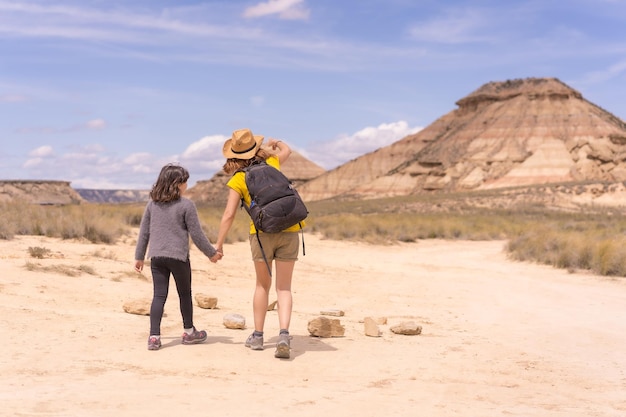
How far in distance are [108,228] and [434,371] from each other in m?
11.5

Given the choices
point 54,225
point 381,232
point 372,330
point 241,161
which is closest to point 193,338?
point 241,161

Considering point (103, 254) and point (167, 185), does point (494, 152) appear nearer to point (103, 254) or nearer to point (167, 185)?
point (103, 254)

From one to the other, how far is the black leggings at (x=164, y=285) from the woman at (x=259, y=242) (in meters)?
0.43

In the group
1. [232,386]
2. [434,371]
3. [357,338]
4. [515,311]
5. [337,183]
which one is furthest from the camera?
Answer: [337,183]

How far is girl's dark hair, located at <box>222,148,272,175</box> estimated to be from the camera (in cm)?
650

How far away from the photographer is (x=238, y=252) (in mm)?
17109

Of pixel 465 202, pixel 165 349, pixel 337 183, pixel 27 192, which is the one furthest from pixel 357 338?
pixel 337 183

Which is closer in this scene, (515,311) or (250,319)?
(250,319)

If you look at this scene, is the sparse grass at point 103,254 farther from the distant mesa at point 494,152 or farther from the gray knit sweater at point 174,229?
the distant mesa at point 494,152

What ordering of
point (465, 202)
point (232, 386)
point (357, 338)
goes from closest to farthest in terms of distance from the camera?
point (232, 386), point (357, 338), point (465, 202)

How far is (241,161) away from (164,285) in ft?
4.51

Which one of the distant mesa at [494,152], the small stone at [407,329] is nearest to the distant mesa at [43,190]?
the distant mesa at [494,152]

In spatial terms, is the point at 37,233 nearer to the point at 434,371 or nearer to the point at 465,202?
the point at 434,371

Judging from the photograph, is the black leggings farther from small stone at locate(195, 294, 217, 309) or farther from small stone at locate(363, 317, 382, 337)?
small stone at locate(195, 294, 217, 309)
